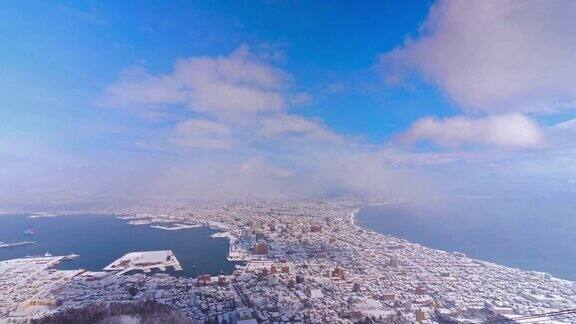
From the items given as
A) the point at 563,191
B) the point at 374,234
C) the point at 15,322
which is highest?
the point at 563,191

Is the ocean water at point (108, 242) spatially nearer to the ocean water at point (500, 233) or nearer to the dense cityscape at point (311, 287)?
the dense cityscape at point (311, 287)

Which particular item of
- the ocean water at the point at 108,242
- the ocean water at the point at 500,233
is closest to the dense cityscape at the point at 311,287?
the ocean water at the point at 108,242

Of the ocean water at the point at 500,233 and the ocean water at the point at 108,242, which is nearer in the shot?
the ocean water at the point at 108,242

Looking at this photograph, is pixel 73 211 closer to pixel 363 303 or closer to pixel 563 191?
pixel 363 303

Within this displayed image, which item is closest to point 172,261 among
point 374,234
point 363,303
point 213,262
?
point 213,262

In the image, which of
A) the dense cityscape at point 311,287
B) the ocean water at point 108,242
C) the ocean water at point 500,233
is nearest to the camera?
the dense cityscape at point 311,287

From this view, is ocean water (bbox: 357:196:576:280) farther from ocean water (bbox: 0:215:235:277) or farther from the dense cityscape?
ocean water (bbox: 0:215:235:277)

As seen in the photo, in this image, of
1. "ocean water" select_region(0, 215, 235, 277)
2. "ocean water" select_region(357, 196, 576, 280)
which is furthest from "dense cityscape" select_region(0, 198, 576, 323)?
A: "ocean water" select_region(357, 196, 576, 280)
